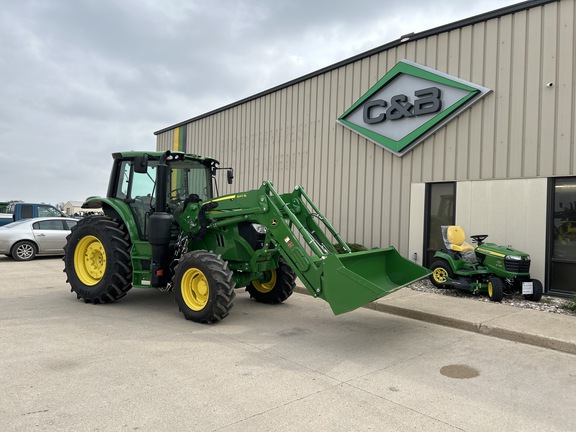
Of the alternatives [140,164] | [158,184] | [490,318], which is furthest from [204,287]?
[490,318]

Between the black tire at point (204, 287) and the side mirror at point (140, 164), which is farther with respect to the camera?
the side mirror at point (140, 164)

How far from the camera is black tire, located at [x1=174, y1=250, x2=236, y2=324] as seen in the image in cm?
574

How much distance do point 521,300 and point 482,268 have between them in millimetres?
825

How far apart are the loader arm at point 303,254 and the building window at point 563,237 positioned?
3.44 meters

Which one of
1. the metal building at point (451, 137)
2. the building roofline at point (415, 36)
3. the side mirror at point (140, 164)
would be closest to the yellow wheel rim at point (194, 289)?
the side mirror at point (140, 164)

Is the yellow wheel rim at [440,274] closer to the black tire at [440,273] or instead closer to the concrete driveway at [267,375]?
the black tire at [440,273]

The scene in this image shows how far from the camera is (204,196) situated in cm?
757

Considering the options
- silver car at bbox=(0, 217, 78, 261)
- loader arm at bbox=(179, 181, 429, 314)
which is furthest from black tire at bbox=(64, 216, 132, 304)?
silver car at bbox=(0, 217, 78, 261)

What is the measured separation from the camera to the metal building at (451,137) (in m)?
7.84

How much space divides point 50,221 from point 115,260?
28.7 feet

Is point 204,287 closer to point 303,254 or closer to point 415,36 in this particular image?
Answer: point 303,254

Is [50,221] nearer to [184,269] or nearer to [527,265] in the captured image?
[184,269]

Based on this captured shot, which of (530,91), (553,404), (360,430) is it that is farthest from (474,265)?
(360,430)

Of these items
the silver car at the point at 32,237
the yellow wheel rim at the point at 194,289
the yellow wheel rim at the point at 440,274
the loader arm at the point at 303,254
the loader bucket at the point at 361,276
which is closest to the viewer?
the loader bucket at the point at 361,276
